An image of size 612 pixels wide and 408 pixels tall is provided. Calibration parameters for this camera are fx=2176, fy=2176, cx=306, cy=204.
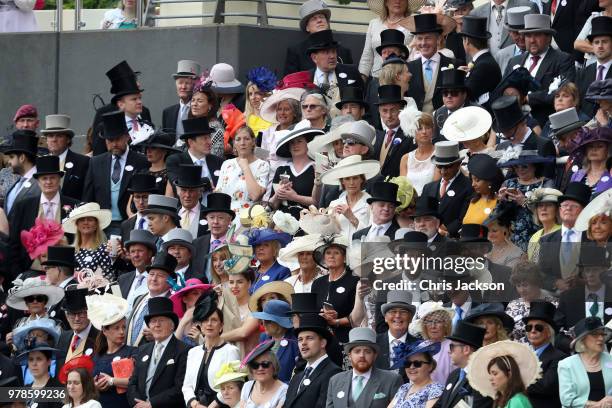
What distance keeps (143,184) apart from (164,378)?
3.28m

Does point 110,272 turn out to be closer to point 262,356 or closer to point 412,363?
point 262,356

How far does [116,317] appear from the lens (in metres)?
19.7

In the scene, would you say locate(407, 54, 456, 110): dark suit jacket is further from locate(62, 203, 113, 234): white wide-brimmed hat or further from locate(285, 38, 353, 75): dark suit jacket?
locate(62, 203, 113, 234): white wide-brimmed hat

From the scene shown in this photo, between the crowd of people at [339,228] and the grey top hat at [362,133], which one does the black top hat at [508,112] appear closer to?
the crowd of people at [339,228]

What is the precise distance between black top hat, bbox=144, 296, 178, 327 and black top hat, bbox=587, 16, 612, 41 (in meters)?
4.83

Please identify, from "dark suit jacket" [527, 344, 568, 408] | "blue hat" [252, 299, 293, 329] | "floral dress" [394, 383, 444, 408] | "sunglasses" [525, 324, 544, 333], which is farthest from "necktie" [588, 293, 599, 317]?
"blue hat" [252, 299, 293, 329]

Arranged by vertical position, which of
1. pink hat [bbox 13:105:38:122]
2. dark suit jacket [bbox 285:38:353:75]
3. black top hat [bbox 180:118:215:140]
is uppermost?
dark suit jacket [bbox 285:38:353:75]

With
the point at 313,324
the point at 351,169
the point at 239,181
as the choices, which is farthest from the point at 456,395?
the point at 239,181

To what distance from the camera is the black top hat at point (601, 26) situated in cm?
2045

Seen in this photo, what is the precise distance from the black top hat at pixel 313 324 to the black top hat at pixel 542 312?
72.6 inches

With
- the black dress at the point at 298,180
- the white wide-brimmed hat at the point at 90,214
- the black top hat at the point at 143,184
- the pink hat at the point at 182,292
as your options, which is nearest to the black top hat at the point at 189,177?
the black top hat at the point at 143,184

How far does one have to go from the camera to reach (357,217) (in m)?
20.0

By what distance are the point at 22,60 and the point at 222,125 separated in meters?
4.73

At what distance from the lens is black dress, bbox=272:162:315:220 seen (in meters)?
21.0
